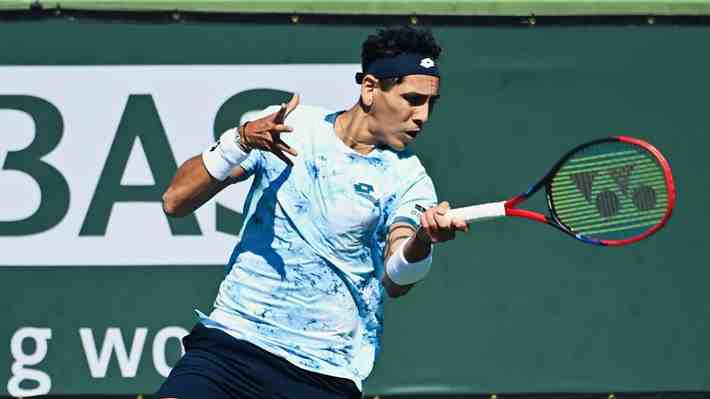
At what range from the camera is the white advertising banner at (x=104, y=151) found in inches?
272

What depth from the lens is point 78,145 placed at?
6.92 meters

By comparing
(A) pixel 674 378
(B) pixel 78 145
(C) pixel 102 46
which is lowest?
(A) pixel 674 378

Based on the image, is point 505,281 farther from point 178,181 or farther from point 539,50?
point 178,181

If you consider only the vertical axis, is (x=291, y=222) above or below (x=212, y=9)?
below

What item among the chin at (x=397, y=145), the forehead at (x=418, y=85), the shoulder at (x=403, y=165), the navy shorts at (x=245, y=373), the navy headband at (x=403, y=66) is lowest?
the navy shorts at (x=245, y=373)

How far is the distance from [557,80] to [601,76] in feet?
0.65

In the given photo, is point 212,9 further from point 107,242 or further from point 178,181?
A: point 178,181

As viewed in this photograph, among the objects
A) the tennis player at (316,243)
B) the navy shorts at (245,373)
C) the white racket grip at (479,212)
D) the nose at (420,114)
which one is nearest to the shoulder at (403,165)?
the tennis player at (316,243)

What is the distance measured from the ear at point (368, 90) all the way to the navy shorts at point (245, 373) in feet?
2.78

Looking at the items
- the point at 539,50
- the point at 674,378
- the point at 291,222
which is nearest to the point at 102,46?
the point at 539,50

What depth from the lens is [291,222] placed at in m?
4.76

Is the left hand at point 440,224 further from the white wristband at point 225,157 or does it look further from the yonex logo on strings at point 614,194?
the yonex logo on strings at point 614,194

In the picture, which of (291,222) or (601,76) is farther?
(601,76)

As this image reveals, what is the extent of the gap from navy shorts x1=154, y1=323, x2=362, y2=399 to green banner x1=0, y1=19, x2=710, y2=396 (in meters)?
2.16
